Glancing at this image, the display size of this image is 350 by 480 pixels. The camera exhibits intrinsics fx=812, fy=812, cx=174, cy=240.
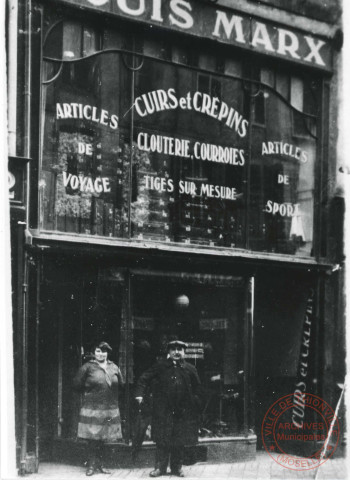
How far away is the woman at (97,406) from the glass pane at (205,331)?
732 mm

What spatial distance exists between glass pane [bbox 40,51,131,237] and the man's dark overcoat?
201cm

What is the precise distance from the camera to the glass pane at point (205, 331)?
11148 millimetres

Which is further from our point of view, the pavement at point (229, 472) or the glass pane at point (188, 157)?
the glass pane at point (188, 157)

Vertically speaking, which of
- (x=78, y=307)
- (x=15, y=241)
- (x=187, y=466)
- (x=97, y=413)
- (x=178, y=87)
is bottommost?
(x=187, y=466)

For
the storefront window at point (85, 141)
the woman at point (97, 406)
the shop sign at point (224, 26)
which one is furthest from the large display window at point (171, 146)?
the woman at point (97, 406)

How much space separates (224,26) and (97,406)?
5.89 m

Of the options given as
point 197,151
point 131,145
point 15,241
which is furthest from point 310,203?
point 15,241

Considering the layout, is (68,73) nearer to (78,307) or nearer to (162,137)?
(162,137)

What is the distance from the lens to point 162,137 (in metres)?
11.6

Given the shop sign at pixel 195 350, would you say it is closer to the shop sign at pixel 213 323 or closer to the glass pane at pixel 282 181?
the shop sign at pixel 213 323

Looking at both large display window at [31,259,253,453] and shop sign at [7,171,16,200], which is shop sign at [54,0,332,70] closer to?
shop sign at [7,171,16,200]

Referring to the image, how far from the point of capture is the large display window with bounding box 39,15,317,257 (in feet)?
35.3

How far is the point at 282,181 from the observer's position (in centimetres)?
1308

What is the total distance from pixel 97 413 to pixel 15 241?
2404mm
